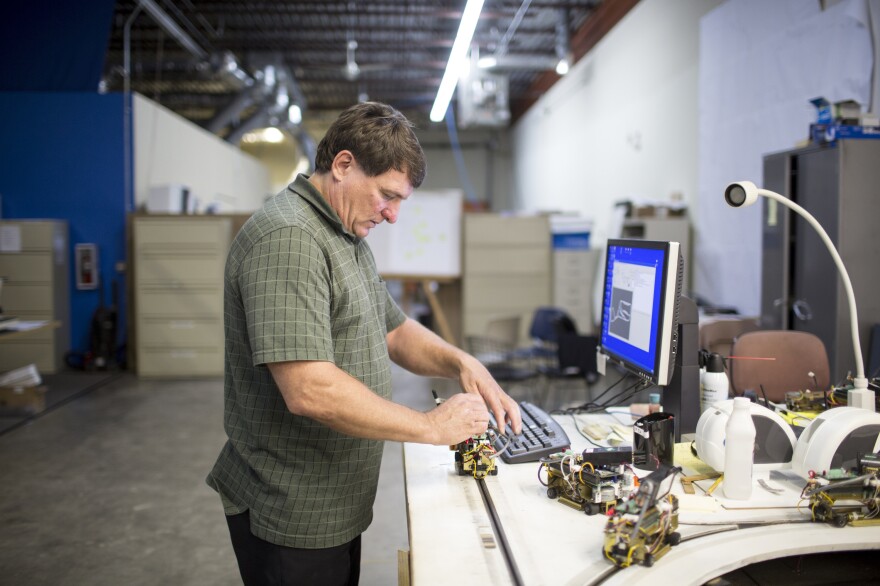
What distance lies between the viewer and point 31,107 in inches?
261

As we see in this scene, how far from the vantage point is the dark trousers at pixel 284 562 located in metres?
1.29

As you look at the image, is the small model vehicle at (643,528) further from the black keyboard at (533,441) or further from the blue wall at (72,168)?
the blue wall at (72,168)

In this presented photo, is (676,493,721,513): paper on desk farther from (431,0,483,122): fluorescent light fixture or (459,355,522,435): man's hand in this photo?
(431,0,483,122): fluorescent light fixture

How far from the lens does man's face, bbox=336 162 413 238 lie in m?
1.32

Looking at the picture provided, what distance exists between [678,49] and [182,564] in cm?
543

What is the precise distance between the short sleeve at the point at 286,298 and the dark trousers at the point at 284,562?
417 mm

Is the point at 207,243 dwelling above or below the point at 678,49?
below

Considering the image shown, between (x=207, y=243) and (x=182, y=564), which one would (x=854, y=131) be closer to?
(x=182, y=564)

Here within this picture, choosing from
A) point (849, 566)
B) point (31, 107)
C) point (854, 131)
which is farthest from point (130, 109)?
point (849, 566)

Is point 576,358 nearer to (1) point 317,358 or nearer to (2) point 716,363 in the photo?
(2) point 716,363

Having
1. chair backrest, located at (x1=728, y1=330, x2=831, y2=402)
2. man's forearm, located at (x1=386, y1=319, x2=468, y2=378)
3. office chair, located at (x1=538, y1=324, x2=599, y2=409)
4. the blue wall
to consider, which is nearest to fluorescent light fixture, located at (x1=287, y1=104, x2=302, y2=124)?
the blue wall

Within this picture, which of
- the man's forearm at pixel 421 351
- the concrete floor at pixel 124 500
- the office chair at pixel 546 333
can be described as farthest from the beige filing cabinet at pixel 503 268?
the man's forearm at pixel 421 351

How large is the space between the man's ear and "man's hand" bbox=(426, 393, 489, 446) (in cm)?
49

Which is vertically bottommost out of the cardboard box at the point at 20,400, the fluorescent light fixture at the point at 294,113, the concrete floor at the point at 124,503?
the concrete floor at the point at 124,503
